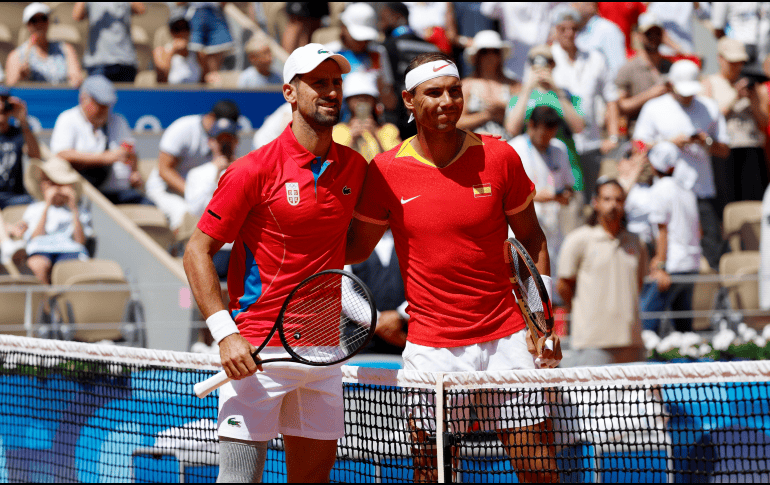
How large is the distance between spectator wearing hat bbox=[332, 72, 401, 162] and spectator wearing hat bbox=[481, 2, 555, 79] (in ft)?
9.66

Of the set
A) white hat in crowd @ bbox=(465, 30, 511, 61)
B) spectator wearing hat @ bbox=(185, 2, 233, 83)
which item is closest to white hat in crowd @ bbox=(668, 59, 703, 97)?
white hat in crowd @ bbox=(465, 30, 511, 61)

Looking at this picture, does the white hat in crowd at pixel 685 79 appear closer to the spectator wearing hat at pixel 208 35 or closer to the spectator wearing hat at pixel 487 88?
the spectator wearing hat at pixel 487 88

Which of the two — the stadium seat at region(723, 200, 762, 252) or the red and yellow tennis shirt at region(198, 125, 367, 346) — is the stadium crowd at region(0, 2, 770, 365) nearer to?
the stadium seat at region(723, 200, 762, 252)

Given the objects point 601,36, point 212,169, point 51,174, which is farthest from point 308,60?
point 601,36

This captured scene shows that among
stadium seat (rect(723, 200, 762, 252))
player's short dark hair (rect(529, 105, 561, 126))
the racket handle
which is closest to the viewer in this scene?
the racket handle

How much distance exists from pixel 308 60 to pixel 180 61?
26.4 ft

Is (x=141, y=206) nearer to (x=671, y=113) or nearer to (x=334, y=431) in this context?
(x=671, y=113)

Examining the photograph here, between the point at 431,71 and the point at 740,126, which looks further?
the point at 740,126

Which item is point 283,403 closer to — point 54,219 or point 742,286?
point 54,219

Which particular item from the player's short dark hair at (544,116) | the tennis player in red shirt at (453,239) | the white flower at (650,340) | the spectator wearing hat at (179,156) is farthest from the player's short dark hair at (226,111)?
the tennis player in red shirt at (453,239)

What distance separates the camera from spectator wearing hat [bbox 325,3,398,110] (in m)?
9.53

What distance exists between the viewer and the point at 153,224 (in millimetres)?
9688

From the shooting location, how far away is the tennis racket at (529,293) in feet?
13.5

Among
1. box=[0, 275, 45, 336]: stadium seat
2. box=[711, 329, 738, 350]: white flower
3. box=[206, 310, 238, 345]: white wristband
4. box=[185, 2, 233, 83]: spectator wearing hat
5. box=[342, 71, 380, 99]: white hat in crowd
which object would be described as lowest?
box=[206, 310, 238, 345]: white wristband
